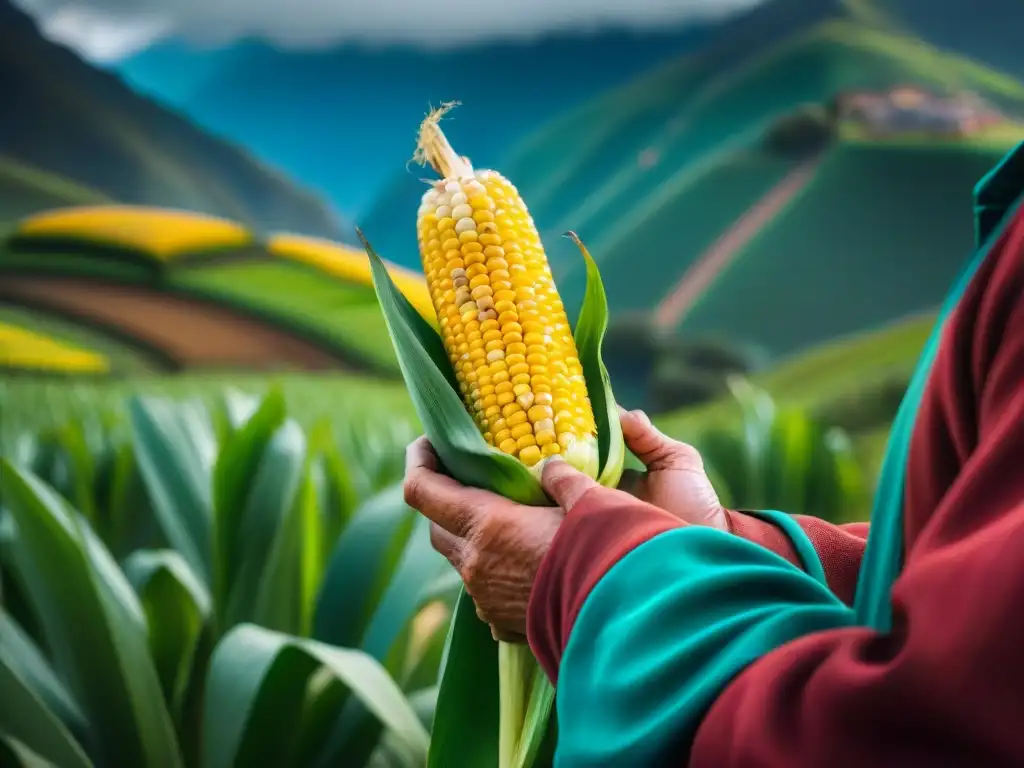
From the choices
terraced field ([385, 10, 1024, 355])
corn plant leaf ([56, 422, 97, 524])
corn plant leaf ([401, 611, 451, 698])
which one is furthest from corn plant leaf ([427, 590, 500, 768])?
terraced field ([385, 10, 1024, 355])

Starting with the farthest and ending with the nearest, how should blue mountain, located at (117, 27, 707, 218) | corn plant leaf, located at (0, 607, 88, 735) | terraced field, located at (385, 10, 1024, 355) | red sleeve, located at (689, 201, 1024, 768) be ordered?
blue mountain, located at (117, 27, 707, 218) → terraced field, located at (385, 10, 1024, 355) → corn plant leaf, located at (0, 607, 88, 735) → red sleeve, located at (689, 201, 1024, 768)

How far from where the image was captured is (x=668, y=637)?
39cm

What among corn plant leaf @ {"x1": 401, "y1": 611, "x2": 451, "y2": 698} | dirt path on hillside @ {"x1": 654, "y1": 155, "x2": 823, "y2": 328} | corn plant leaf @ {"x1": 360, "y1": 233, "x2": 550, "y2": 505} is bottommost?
corn plant leaf @ {"x1": 401, "y1": 611, "x2": 451, "y2": 698}

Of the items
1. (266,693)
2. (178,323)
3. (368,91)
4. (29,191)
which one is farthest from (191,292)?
(266,693)

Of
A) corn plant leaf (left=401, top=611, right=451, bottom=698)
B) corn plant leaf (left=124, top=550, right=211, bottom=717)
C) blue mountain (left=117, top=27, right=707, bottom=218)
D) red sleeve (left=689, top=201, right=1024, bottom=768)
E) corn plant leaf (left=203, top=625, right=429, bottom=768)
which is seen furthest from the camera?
blue mountain (left=117, top=27, right=707, bottom=218)

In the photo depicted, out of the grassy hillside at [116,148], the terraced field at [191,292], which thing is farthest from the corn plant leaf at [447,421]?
the grassy hillside at [116,148]

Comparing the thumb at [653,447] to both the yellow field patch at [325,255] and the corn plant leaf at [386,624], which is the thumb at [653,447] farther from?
the yellow field patch at [325,255]

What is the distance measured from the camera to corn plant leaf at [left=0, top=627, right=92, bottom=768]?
0.88 m

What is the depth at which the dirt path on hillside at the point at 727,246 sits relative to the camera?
3158 mm

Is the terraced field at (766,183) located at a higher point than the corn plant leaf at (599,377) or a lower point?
higher

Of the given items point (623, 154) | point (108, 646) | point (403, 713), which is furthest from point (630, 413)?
point (623, 154)

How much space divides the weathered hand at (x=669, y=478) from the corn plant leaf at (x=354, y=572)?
1.48 ft

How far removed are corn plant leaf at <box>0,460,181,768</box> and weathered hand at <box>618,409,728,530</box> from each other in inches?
21.0

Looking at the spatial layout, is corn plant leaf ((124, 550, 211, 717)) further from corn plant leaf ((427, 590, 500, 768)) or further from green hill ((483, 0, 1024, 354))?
green hill ((483, 0, 1024, 354))
